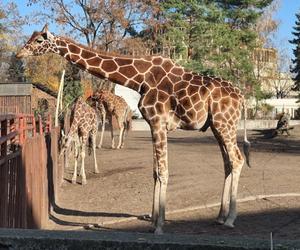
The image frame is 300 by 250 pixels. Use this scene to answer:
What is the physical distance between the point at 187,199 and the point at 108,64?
332cm

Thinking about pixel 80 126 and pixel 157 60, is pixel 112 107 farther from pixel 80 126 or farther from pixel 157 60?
pixel 157 60

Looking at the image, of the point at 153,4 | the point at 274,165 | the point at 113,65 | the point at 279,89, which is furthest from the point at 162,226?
the point at 279,89

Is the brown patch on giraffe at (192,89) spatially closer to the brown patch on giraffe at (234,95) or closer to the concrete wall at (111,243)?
the brown patch on giraffe at (234,95)

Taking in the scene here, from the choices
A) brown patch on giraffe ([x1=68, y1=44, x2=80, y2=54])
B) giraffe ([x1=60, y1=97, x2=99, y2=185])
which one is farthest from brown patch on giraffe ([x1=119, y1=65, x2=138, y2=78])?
giraffe ([x1=60, y1=97, x2=99, y2=185])

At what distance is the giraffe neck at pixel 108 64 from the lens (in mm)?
9211

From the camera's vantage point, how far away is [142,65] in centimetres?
923

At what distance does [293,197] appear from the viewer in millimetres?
10703

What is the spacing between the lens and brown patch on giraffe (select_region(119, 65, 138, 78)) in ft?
30.2

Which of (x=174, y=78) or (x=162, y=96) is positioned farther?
(x=174, y=78)

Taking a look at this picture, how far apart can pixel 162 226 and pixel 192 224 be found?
66cm

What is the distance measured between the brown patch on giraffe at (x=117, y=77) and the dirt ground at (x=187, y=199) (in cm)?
240

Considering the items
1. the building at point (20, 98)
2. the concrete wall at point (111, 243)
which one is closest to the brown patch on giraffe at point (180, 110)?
the concrete wall at point (111, 243)

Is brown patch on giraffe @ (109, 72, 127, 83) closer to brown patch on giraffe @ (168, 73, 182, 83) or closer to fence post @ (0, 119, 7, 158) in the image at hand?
brown patch on giraffe @ (168, 73, 182, 83)

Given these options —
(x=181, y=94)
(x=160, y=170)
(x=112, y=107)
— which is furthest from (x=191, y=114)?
(x=112, y=107)
